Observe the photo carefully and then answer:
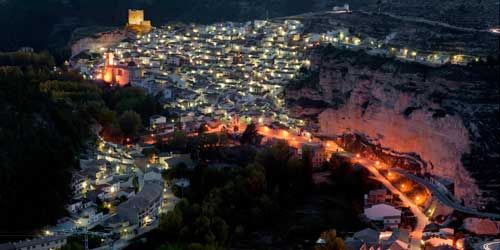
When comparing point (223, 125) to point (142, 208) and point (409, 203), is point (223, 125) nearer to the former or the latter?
point (409, 203)

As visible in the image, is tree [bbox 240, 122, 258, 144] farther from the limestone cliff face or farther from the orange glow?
the orange glow

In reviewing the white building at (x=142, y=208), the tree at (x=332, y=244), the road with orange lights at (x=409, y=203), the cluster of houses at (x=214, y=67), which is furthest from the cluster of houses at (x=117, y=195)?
the road with orange lights at (x=409, y=203)

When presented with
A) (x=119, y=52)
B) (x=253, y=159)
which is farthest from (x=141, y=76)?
(x=253, y=159)

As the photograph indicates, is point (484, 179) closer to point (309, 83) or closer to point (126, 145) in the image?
point (309, 83)

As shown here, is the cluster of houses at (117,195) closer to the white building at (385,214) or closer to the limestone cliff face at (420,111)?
the white building at (385,214)

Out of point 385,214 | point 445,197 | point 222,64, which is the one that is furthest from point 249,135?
point 222,64
